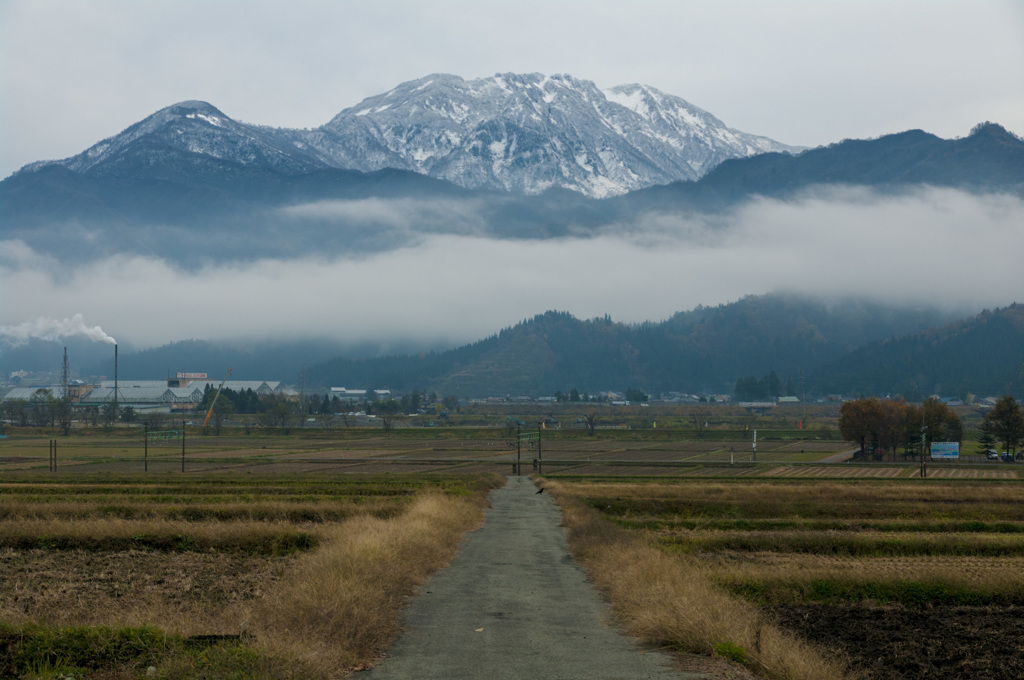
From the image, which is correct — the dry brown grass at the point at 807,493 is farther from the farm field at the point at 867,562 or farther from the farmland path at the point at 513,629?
the farmland path at the point at 513,629

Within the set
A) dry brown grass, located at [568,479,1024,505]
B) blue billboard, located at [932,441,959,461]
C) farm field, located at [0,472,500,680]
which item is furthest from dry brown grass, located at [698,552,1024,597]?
blue billboard, located at [932,441,959,461]

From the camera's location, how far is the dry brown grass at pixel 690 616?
15680mm

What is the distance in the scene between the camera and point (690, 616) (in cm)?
1794

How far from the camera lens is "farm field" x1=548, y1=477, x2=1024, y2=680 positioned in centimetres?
2073

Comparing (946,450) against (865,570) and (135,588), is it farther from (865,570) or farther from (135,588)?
(135,588)

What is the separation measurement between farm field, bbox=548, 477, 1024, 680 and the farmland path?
9.40 ft

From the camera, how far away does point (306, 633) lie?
16297mm

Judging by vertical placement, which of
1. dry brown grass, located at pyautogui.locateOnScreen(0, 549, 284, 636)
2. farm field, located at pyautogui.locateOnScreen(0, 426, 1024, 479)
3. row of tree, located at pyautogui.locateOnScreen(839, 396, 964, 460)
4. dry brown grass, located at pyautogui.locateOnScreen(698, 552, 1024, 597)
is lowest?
farm field, located at pyautogui.locateOnScreen(0, 426, 1024, 479)

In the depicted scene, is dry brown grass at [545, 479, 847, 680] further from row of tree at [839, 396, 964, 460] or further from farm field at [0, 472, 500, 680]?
row of tree at [839, 396, 964, 460]

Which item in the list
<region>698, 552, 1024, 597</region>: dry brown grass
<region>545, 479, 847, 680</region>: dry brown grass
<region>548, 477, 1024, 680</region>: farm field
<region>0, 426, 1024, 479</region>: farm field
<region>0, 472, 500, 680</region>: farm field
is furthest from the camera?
<region>0, 426, 1024, 479</region>: farm field

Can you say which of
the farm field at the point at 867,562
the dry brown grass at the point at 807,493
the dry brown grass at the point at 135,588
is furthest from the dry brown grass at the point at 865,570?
the dry brown grass at the point at 807,493

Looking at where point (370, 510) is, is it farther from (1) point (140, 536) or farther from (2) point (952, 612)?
(2) point (952, 612)

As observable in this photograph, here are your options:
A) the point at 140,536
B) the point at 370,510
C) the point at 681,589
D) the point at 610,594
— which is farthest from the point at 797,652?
the point at 370,510

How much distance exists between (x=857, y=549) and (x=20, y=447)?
14024 centimetres
